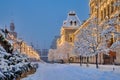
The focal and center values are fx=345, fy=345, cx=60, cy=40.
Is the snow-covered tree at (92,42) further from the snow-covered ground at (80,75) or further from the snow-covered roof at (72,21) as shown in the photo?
the snow-covered roof at (72,21)

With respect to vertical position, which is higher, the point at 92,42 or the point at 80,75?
the point at 92,42

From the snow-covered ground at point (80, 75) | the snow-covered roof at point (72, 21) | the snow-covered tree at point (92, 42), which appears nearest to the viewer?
the snow-covered ground at point (80, 75)

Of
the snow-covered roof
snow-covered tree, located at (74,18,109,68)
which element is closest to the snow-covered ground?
snow-covered tree, located at (74,18,109,68)

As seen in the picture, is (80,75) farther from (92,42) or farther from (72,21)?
(72,21)

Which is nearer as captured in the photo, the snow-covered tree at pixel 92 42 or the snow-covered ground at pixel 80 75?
the snow-covered ground at pixel 80 75

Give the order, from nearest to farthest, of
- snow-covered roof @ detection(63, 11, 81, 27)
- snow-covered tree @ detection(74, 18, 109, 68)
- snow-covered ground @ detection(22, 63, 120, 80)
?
snow-covered ground @ detection(22, 63, 120, 80) → snow-covered tree @ detection(74, 18, 109, 68) → snow-covered roof @ detection(63, 11, 81, 27)

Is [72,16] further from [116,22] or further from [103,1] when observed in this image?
[116,22]

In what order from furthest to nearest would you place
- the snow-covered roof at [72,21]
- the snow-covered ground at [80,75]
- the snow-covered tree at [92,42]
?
the snow-covered roof at [72,21]
the snow-covered tree at [92,42]
the snow-covered ground at [80,75]

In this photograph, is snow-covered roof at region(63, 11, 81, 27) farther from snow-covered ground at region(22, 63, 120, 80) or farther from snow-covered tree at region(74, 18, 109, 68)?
snow-covered ground at region(22, 63, 120, 80)

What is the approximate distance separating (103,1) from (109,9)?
5945 mm

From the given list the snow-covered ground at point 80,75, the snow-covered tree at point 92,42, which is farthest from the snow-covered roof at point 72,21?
the snow-covered ground at point 80,75

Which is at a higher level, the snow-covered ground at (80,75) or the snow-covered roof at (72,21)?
the snow-covered roof at (72,21)

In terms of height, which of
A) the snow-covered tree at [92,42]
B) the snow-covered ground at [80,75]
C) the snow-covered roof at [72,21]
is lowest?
the snow-covered ground at [80,75]

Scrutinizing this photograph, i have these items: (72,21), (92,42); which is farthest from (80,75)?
(72,21)
